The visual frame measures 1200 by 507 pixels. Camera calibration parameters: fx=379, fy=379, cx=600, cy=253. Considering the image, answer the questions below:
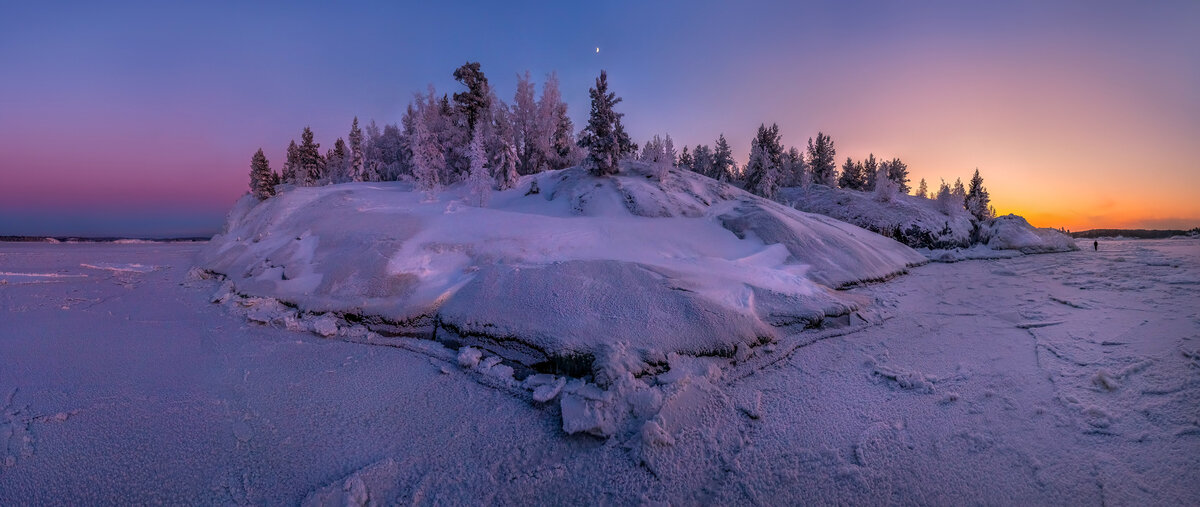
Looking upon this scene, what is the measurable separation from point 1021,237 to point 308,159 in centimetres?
5424

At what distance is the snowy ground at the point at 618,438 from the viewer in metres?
3.26

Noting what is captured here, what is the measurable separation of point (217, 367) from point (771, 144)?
3380 cm

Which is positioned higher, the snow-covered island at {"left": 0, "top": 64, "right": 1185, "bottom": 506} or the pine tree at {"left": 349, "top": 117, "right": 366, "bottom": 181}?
the pine tree at {"left": 349, "top": 117, "right": 366, "bottom": 181}

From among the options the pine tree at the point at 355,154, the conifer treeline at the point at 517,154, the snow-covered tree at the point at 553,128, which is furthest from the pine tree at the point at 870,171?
the pine tree at the point at 355,154

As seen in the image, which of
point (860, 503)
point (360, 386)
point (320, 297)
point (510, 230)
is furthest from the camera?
point (510, 230)

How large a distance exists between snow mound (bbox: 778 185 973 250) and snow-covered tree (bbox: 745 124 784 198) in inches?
139

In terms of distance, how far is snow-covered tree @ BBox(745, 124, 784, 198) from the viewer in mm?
29719

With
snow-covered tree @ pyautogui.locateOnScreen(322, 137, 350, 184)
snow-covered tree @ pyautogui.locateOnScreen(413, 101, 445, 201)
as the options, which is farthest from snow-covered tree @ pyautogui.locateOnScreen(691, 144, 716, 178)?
snow-covered tree @ pyautogui.locateOnScreen(322, 137, 350, 184)

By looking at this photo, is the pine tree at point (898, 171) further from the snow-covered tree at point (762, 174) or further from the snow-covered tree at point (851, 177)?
the snow-covered tree at point (762, 174)

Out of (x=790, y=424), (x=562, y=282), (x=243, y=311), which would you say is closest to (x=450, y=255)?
(x=562, y=282)

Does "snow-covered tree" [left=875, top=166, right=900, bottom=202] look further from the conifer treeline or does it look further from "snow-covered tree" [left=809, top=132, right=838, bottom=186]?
"snow-covered tree" [left=809, top=132, right=838, bottom=186]

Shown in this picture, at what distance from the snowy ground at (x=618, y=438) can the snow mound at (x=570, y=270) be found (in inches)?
37.4

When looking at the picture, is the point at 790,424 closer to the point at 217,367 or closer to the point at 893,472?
the point at 893,472

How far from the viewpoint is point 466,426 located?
423 cm
